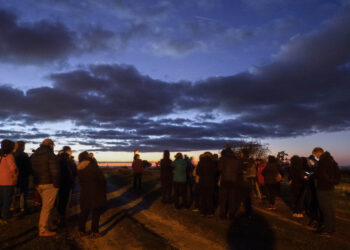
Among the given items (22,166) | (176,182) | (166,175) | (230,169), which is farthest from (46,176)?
(166,175)

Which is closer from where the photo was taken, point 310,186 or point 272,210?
point 310,186

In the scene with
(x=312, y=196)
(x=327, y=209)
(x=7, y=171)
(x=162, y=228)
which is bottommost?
(x=162, y=228)

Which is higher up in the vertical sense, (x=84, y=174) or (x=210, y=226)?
(x=84, y=174)

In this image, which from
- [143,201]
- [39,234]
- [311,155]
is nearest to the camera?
[39,234]

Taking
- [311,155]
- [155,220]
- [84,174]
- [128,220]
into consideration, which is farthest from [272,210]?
[84,174]

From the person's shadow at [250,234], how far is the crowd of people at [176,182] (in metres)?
0.70

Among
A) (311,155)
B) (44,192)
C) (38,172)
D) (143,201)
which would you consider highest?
(311,155)

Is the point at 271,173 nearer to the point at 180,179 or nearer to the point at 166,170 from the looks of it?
the point at 180,179

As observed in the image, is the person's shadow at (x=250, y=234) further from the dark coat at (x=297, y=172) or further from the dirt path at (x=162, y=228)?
the dark coat at (x=297, y=172)

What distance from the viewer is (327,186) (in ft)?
29.0

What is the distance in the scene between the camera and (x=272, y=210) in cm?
1288

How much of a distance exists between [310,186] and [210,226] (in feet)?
12.3

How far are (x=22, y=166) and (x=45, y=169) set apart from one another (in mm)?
3314

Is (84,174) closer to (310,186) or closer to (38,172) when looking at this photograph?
(38,172)
